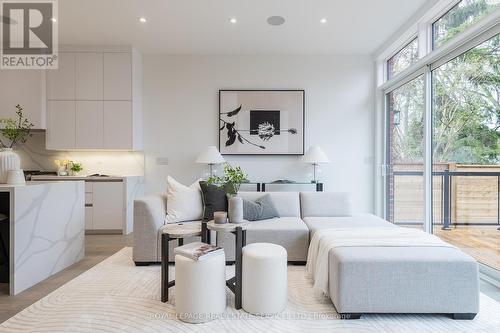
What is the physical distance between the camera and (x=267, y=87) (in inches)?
188

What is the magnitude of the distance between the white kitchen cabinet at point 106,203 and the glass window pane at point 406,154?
13.6 ft

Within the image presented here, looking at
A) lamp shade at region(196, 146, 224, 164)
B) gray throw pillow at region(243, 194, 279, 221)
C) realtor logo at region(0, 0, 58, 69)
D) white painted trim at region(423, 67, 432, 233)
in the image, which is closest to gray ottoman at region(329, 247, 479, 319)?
gray throw pillow at region(243, 194, 279, 221)

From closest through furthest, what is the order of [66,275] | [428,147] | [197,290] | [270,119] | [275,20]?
[197,290]
[66,275]
[428,147]
[275,20]
[270,119]

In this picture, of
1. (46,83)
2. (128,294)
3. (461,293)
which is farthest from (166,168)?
(461,293)

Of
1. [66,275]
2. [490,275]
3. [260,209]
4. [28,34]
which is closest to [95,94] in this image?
[28,34]

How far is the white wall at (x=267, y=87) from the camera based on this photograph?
15.7ft

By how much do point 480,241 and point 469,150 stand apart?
2.89ft

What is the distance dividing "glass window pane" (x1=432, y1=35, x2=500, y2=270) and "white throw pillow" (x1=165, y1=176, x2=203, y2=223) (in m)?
2.74

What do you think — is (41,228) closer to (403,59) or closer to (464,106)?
(464,106)

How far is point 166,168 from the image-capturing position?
4836 mm

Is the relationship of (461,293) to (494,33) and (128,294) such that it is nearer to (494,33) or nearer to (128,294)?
(494,33)

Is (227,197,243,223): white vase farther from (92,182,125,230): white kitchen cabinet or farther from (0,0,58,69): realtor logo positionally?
(0,0,58,69): realtor logo

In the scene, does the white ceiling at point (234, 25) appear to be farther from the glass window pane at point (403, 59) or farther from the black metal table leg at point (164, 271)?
the black metal table leg at point (164, 271)

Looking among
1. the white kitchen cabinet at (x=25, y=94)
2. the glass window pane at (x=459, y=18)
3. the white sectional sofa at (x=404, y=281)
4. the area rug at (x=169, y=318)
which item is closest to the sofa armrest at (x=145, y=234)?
the area rug at (x=169, y=318)
